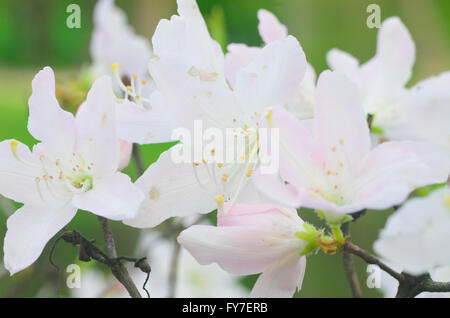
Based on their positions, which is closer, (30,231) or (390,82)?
(30,231)

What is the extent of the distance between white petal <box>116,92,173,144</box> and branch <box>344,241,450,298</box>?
11 centimetres

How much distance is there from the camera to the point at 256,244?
309mm

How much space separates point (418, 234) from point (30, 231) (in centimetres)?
20

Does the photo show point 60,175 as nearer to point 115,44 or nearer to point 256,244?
point 256,244

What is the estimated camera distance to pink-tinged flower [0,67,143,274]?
0.32 meters

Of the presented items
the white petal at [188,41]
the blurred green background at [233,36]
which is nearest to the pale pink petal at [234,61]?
the white petal at [188,41]

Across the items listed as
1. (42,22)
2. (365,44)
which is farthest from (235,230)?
(42,22)

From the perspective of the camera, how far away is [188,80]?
1.08ft

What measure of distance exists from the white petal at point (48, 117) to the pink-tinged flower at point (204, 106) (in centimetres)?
5

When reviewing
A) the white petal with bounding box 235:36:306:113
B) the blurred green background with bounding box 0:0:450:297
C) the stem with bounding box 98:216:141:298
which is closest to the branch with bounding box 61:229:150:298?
the stem with bounding box 98:216:141:298

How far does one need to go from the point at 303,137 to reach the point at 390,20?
199mm

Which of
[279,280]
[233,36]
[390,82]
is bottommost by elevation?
[279,280]

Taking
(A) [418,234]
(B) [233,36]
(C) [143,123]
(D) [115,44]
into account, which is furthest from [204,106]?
(B) [233,36]
